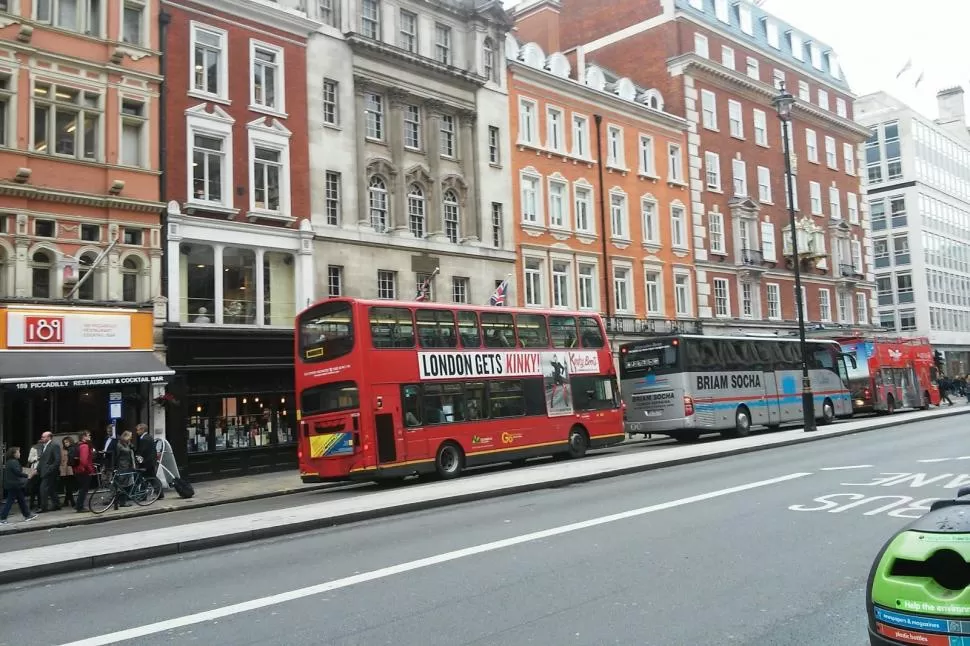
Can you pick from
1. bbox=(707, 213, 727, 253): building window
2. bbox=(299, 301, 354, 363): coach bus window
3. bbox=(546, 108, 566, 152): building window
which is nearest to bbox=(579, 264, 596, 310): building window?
bbox=(546, 108, 566, 152): building window

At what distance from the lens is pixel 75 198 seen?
72.4 feet

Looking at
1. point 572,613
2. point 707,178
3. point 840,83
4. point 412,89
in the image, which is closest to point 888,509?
point 572,613

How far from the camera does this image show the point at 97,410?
72.9 feet

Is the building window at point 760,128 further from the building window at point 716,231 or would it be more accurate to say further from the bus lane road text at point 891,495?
the bus lane road text at point 891,495

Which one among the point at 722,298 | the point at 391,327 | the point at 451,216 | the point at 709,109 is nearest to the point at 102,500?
the point at 391,327

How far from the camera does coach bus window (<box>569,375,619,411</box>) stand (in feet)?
82.0

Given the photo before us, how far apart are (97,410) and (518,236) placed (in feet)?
59.4

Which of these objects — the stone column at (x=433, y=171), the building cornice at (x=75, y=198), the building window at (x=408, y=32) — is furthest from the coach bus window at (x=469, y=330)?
the building window at (x=408, y=32)

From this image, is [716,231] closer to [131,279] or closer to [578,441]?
[578,441]

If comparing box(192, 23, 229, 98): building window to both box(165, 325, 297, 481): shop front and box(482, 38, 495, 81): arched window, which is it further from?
box(482, 38, 495, 81): arched window

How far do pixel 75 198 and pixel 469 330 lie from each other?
1084cm

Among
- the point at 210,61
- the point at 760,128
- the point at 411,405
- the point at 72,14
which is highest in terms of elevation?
the point at 760,128

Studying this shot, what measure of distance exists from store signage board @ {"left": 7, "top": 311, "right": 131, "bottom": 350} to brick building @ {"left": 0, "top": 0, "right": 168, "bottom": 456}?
26mm

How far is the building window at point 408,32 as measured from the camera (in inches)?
1228
